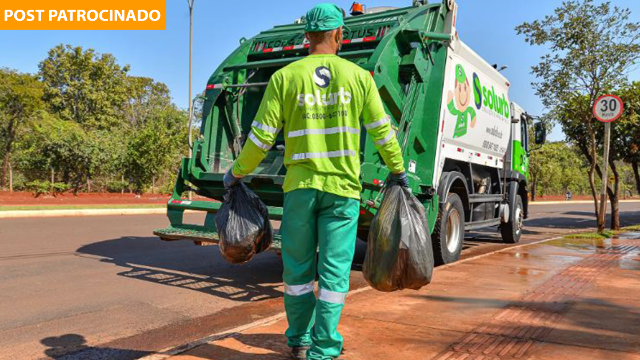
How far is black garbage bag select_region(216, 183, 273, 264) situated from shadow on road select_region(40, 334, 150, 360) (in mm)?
1005

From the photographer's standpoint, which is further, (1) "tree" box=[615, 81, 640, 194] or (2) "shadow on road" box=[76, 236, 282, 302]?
(1) "tree" box=[615, 81, 640, 194]

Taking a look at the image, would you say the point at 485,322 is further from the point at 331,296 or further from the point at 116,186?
the point at 116,186

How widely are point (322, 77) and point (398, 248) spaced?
1003 millimetres

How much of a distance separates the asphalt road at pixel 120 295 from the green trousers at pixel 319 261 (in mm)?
1358

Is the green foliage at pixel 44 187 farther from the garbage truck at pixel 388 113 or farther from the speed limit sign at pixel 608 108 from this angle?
the speed limit sign at pixel 608 108

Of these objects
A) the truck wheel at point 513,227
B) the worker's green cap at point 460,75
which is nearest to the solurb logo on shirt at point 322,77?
the worker's green cap at point 460,75

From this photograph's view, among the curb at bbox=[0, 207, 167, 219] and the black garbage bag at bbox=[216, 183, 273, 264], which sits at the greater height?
the black garbage bag at bbox=[216, 183, 273, 264]

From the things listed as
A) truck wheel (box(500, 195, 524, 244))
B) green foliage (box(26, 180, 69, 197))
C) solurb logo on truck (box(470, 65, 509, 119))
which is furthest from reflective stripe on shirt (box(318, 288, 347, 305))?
green foliage (box(26, 180, 69, 197))

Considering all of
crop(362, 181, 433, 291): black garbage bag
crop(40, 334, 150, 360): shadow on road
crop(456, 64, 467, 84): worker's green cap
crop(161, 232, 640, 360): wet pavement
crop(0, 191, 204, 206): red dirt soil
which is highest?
crop(456, 64, 467, 84): worker's green cap

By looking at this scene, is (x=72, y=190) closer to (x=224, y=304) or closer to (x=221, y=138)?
(x=221, y=138)

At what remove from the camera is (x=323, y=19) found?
9.51ft

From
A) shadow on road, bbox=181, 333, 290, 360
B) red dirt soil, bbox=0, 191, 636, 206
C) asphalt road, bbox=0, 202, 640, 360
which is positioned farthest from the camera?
red dirt soil, bbox=0, 191, 636, 206

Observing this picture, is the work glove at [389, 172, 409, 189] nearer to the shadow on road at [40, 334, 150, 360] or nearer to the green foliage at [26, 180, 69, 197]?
the shadow on road at [40, 334, 150, 360]

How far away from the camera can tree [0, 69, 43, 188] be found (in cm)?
2658
